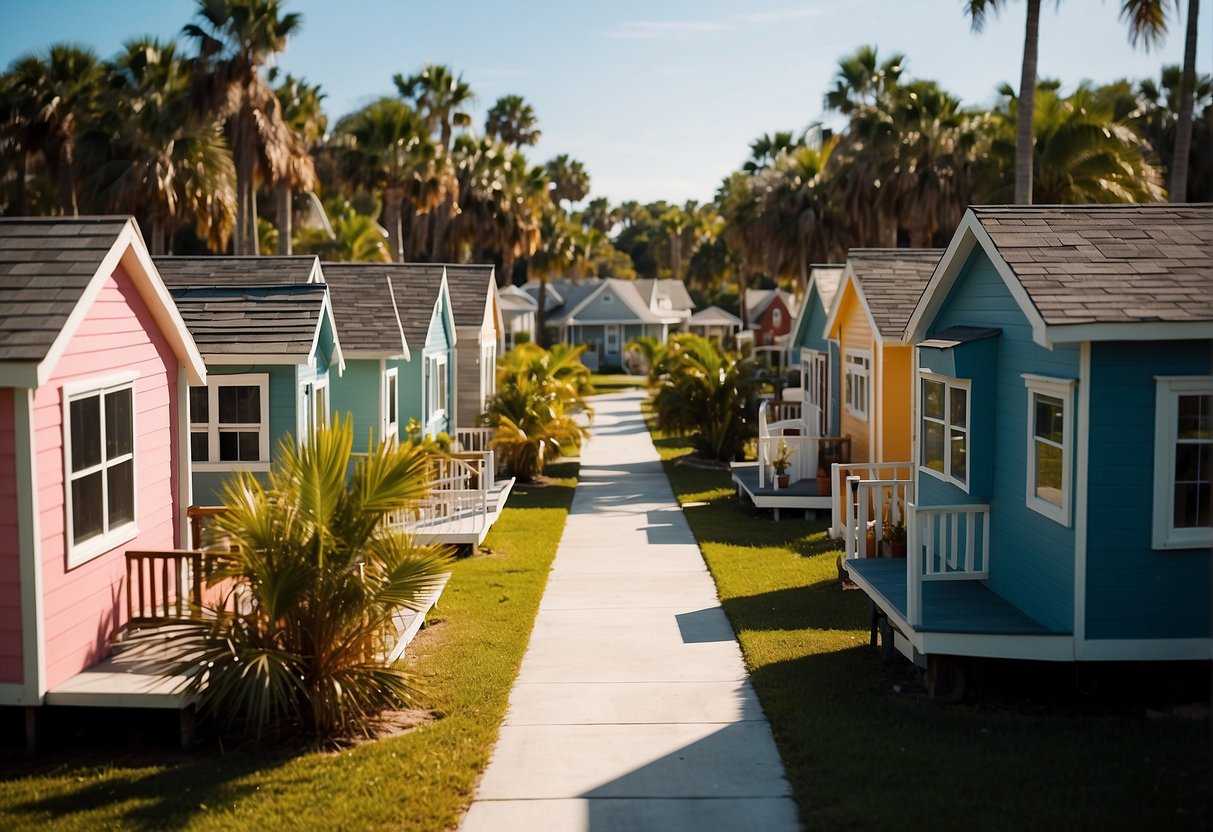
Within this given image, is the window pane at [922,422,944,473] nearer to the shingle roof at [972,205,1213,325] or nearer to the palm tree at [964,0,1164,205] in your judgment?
the shingle roof at [972,205,1213,325]

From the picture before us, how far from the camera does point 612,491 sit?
24844mm

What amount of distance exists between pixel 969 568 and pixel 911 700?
6.42 ft

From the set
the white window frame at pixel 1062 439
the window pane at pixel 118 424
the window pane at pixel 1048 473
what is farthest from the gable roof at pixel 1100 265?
the window pane at pixel 118 424

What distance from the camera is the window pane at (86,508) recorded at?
9.33 metres

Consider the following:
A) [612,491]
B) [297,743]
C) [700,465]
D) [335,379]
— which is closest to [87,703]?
[297,743]

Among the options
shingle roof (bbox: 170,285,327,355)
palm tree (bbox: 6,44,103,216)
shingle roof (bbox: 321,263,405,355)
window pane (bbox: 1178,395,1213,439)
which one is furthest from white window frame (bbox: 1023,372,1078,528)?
palm tree (bbox: 6,44,103,216)

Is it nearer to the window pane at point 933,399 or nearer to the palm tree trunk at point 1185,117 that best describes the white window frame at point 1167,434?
the window pane at point 933,399

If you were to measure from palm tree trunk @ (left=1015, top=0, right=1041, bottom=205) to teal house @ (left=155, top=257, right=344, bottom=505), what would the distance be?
47.7 feet

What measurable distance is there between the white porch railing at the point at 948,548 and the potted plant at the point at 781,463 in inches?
310

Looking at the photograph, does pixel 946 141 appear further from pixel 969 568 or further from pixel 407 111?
pixel 969 568

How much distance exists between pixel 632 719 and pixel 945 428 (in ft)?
16.0

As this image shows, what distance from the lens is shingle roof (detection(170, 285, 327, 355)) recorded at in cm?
1593

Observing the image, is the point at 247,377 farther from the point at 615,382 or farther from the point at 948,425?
the point at 615,382

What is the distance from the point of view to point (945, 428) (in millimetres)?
12422
